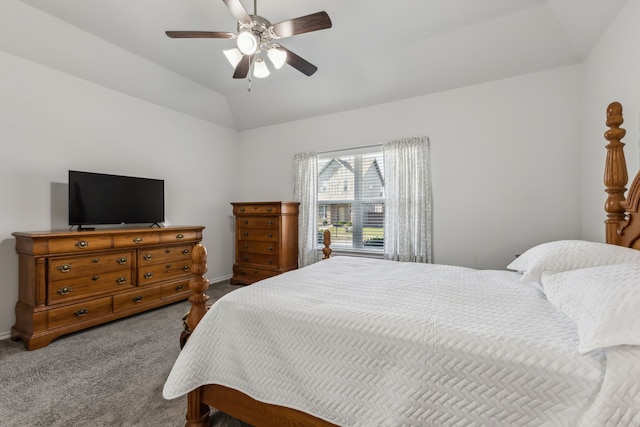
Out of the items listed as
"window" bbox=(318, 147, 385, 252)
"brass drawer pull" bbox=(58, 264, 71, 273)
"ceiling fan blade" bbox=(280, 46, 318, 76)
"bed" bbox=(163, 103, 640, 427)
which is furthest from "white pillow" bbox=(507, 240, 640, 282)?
"brass drawer pull" bbox=(58, 264, 71, 273)

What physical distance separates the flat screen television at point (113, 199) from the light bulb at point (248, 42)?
2.25m

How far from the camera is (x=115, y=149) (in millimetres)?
3354

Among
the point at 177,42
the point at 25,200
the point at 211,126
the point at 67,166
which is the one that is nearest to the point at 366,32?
the point at 177,42

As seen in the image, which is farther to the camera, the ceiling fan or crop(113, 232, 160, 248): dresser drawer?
crop(113, 232, 160, 248): dresser drawer

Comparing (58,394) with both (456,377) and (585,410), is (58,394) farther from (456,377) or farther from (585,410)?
(585,410)

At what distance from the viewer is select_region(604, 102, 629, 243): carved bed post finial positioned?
1.66m

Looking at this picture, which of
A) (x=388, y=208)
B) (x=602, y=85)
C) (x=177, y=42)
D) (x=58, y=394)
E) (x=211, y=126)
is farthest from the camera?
(x=211, y=126)

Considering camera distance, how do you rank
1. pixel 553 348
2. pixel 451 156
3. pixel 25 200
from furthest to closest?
pixel 451 156
pixel 25 200
pixel 553 348

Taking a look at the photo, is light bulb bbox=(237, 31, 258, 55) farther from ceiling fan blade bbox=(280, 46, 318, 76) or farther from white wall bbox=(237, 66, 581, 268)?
white wall bbox=(237, 66, 581, 268)

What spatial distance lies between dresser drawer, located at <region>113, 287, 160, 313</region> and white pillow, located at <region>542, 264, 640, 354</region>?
361 centimetres

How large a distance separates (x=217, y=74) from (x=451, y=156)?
325 centimetres

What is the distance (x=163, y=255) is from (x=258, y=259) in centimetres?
129

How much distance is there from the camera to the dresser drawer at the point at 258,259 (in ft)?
13.2

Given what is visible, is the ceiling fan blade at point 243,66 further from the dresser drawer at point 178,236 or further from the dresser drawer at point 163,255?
the dresser drawer at point 163,255
